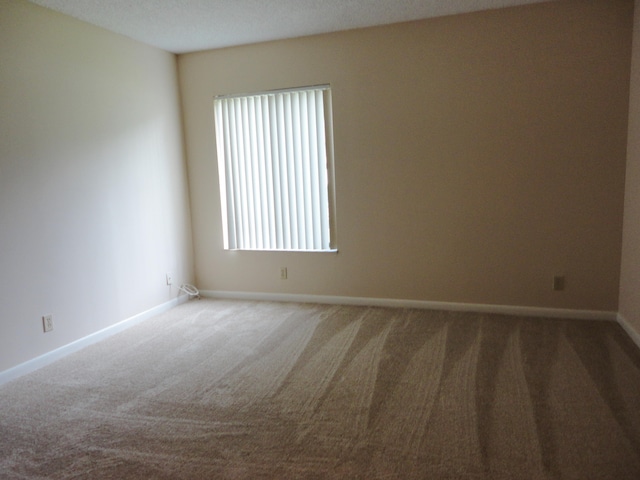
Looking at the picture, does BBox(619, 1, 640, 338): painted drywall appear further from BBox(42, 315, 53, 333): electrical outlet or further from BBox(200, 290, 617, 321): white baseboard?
BBox(42, 315, 53, 333): electrical outlet

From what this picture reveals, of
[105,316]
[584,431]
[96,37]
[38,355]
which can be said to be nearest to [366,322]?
[584,431]

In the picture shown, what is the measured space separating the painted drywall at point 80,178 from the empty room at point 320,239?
2 cm

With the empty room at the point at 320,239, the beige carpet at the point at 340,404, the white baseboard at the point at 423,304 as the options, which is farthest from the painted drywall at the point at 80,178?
the white baseboard at the point at 423,304

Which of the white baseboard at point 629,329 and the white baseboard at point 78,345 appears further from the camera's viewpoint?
the white baseboard at point 629,329

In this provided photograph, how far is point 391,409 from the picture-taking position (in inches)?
98.2

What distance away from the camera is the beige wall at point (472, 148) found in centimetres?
363

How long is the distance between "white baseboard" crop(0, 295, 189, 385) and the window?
989mm

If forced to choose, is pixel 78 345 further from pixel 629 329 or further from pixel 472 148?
pixel 629 329

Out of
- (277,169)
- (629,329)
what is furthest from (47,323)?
(629,329)

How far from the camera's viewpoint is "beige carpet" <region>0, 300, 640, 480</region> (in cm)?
205

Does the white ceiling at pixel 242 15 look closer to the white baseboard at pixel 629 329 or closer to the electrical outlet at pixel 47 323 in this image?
the electrical outlet at pixel 47 323

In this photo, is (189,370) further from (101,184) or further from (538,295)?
(538,295)

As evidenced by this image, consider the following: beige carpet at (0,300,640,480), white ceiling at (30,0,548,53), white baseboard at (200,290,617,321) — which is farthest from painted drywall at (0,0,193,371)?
white baseboard at (200,290,617,321)

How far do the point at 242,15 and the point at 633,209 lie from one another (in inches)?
132
